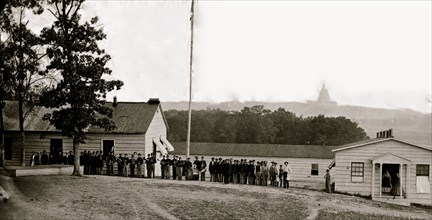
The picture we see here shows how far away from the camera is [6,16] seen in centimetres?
3291

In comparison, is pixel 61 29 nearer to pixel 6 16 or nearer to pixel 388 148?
pixel 6 16

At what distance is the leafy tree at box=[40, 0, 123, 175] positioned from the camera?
28844 mm

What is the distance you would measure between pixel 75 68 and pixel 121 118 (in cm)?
1096

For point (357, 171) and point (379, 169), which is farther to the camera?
point (357, 171)

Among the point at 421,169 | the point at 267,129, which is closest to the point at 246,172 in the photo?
the point at 421,169

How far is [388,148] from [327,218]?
14297mm

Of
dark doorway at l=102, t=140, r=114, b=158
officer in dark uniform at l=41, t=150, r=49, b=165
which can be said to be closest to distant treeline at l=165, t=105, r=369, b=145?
dark doorway at l=102, t=140, r=114, b=158

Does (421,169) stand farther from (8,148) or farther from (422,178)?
(8,148)

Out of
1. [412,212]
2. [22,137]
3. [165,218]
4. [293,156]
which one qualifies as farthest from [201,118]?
[165,218]

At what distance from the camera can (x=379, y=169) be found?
112ft

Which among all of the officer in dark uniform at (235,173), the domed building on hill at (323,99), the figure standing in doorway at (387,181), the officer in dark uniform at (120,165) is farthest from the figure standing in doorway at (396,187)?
the domed building on hill at (323,99)

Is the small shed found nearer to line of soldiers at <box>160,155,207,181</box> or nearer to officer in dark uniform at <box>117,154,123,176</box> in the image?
line of soldiers at <box>160,155,207,181</box>

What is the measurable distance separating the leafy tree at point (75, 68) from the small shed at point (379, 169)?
15328mm

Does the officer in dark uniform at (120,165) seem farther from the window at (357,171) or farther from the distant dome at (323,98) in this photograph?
the distant dome at (323,98)
